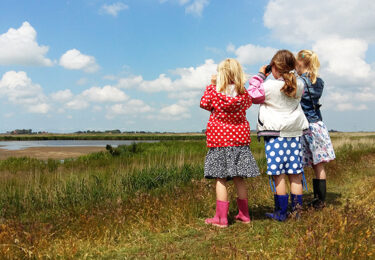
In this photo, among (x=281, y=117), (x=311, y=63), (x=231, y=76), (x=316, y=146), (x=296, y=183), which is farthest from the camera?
(x=316, y=146)

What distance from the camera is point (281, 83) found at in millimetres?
3650

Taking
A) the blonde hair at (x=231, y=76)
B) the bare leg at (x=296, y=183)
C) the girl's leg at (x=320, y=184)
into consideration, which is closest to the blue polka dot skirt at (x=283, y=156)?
the bare leg at (x=296, y=183)

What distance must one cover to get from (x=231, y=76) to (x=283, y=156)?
3.62 feet

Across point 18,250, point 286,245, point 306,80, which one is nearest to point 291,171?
point 286,245

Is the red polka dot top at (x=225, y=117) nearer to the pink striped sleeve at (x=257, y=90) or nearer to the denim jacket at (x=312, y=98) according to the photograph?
the pink striped sleeve at (x=257, y=90)

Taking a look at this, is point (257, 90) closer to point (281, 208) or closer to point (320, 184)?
point (281, 208)

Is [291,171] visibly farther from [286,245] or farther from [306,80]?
[306,80]

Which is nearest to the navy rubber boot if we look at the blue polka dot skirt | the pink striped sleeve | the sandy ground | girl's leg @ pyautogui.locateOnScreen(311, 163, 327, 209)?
the blue polka dot skirt

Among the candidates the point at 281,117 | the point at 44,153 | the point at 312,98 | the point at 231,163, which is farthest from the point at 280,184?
the point at 44,153

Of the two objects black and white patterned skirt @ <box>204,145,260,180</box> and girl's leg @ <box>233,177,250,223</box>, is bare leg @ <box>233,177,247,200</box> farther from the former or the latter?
black and white patterned skirt @ <box>204,145,260,180</box>

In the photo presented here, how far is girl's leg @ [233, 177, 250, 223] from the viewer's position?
369 cm

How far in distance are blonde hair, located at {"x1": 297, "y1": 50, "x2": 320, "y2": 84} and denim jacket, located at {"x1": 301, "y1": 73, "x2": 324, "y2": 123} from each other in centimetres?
7

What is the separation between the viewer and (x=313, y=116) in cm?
438

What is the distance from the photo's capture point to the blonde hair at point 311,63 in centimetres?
419
